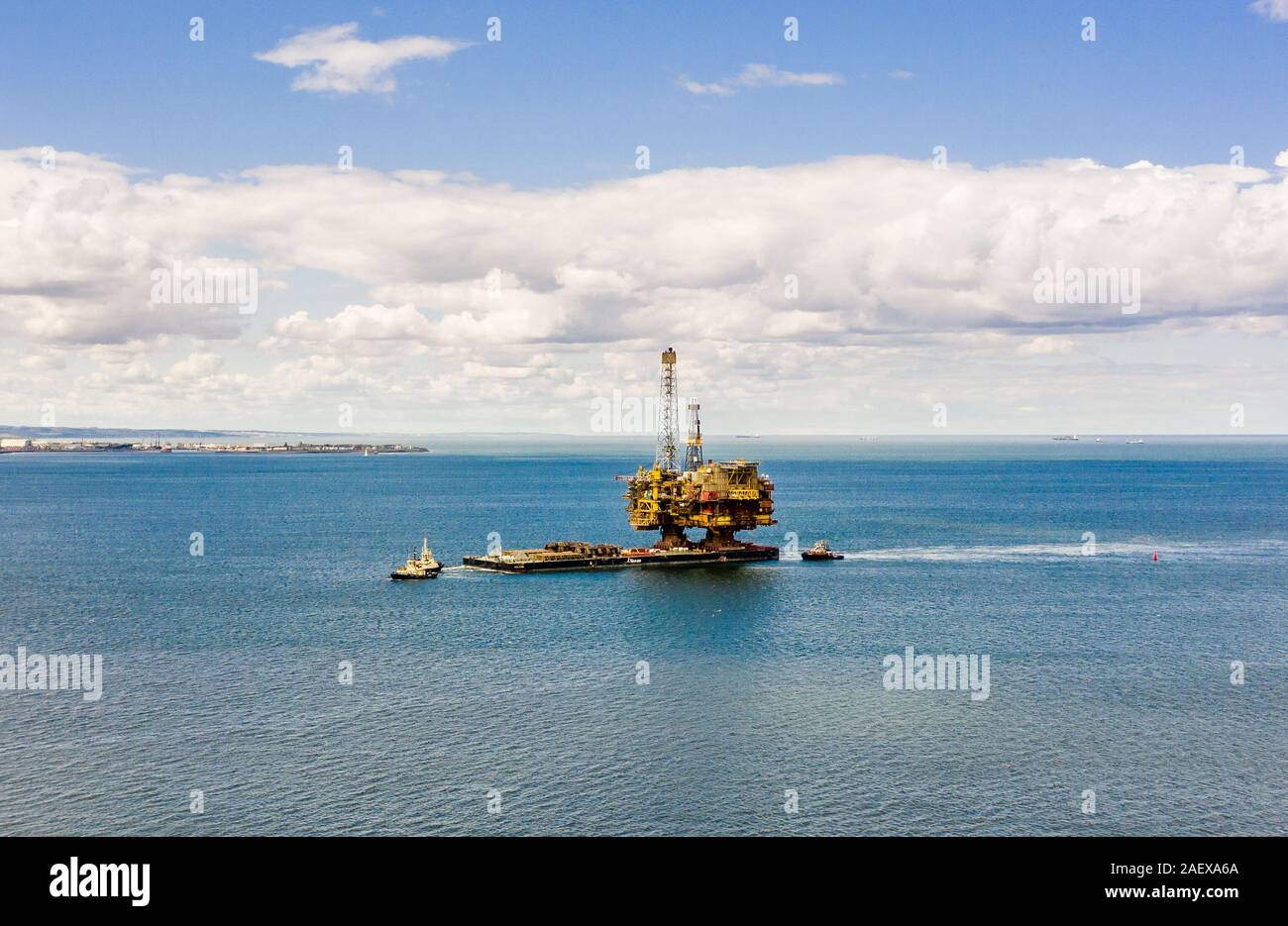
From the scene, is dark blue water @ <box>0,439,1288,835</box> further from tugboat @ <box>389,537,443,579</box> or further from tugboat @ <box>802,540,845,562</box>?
tugboat @ <box>802,540,845,562</box>

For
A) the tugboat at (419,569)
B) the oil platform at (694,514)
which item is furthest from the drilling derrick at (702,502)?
the tugboat at (419,569)

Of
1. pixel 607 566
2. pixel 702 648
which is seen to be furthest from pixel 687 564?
pixel 702 648

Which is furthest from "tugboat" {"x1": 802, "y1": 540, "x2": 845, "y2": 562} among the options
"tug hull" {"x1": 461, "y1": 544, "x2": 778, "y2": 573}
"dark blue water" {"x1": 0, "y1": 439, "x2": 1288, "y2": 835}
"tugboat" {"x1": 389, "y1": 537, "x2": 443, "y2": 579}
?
"tugboat" {"x1": 389, "y1": 537, "x2": 443, "y2": 579}

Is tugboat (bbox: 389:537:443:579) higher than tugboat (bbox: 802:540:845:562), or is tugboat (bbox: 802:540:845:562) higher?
tugboat (bbox: 389:537:443:579)

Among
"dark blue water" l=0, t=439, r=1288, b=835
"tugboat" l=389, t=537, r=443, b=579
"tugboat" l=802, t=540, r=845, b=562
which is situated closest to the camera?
"dark blue water" l=0, t=439, r=1288, b=835

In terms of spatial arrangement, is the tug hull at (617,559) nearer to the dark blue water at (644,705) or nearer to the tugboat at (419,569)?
the dark blue water at (644,705)

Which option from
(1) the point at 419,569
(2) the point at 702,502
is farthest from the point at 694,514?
(1) the point at 419,569
